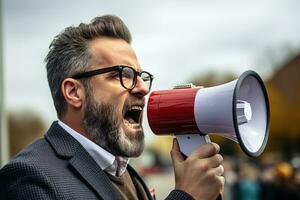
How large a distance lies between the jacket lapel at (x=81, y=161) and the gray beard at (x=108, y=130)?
0.33 feet

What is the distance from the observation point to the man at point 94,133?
7.73 ft

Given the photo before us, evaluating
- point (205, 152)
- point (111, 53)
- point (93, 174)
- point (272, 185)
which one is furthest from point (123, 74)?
point (272, 185)

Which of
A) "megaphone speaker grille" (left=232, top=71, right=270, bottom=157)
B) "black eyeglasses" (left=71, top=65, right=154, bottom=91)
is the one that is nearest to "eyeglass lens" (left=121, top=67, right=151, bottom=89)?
"black eyeglasses" (left=71, top=65, right=154, bottom=91)

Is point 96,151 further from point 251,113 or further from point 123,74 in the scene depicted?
point 251,113

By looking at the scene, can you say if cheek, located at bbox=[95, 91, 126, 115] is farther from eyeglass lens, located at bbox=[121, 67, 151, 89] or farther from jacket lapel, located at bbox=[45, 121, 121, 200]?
jacket lapel, located at bbox=[45, 121, 121, 200]

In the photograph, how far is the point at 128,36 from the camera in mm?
2912

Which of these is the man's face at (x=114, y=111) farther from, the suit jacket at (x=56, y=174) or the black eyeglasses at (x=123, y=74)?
the suit jacket at (x=56, y=174)

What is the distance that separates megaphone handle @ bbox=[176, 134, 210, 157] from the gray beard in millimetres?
286

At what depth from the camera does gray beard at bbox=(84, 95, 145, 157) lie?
2666 mm

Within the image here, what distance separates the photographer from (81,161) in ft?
8.46

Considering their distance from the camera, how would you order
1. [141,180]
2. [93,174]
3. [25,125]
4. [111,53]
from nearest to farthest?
[93,174] → [111,53] → [141,180] → [25,125]

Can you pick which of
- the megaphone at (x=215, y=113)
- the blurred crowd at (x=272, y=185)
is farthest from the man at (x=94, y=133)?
the blurred crowd at (x=272, y=185)

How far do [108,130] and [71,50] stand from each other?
0.43 meters

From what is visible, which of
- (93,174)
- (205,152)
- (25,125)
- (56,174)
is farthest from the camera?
(25,125)
